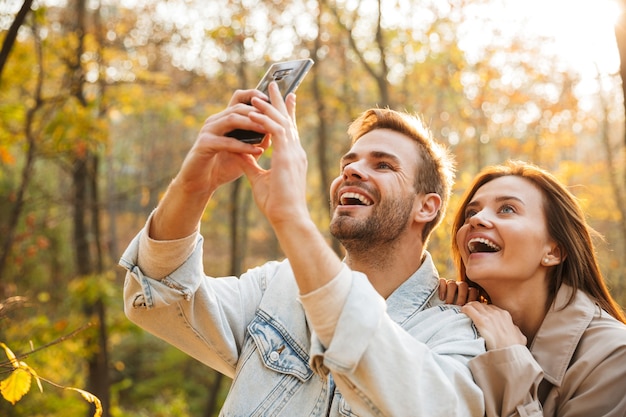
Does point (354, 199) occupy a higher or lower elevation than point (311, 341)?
higher

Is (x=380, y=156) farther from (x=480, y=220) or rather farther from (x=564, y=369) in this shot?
(x=564, y=369)

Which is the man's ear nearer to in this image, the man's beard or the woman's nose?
the man's beard

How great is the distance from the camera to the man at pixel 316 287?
69.2 inches

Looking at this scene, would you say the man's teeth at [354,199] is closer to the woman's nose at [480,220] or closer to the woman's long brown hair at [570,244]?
the woman's nose at [480,220]

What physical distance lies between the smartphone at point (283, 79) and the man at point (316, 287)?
0.04 metres

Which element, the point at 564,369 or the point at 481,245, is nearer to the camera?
the point at 564,369

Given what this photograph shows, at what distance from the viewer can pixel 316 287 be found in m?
1.75

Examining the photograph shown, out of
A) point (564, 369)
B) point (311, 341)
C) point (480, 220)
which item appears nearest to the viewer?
point (311, 341)

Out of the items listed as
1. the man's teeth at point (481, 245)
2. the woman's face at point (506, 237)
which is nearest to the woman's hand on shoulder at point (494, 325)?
the woman's face at point (506, 237)

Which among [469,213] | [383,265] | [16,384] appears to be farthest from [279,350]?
[469,213]

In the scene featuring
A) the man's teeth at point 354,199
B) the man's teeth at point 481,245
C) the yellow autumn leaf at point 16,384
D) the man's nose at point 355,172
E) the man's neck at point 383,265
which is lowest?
the yellow autumn leaf at point 16,384

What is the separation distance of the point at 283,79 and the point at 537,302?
1439 mm

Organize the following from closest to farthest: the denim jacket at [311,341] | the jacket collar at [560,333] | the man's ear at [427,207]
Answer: the denim jacket at [311,341] → the jacket collar at [560,333] → the man's ear at [427,207]

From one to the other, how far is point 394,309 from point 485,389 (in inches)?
23.3
